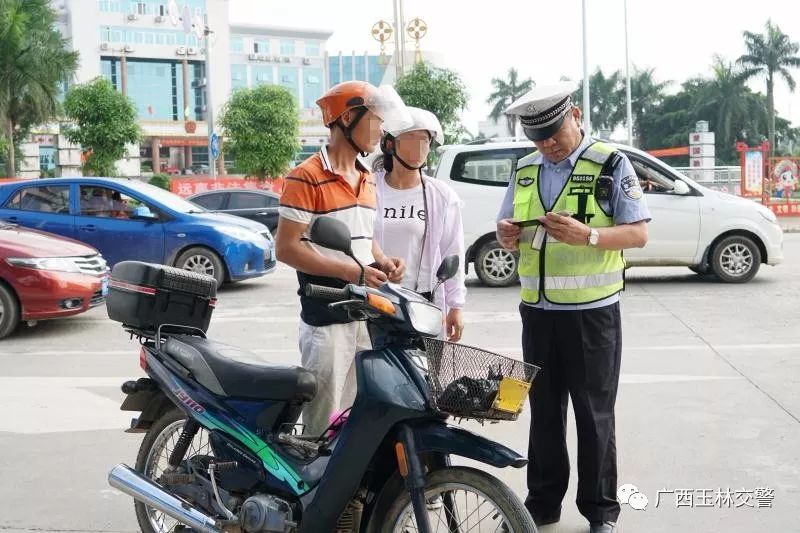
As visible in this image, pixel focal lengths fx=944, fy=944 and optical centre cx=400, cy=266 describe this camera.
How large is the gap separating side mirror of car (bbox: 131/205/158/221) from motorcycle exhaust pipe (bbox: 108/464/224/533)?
8345mm

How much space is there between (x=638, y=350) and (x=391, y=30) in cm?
4167

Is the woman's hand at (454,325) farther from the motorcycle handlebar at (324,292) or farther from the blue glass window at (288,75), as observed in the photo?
the blue glass window at (288,75)

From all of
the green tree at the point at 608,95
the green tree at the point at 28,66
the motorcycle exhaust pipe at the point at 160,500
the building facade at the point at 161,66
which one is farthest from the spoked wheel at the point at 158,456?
the green tree at the point at 608,95

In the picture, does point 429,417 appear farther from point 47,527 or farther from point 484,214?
point 484,214

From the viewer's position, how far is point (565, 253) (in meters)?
3.84

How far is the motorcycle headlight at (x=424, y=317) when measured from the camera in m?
3.04

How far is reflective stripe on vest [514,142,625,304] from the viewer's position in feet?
12.5

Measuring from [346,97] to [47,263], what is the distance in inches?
242

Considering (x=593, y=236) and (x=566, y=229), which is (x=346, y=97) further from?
(x=593, y=236)

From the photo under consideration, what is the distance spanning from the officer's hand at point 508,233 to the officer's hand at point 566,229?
0.19 m

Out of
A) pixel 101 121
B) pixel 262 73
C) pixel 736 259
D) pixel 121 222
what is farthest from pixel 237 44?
pixel 736 259

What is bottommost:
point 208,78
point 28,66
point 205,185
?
point 205,185

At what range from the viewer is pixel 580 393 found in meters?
3.88

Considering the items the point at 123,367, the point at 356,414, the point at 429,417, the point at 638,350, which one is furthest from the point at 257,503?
the point at 638,350
